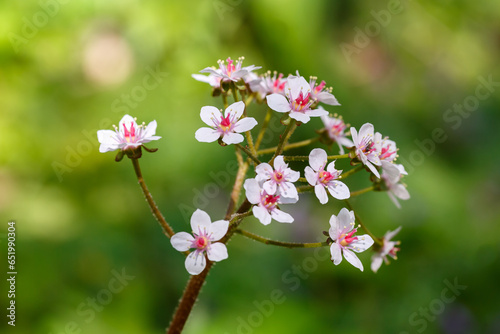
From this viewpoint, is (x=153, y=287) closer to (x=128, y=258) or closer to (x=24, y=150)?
(x=128, y=258)

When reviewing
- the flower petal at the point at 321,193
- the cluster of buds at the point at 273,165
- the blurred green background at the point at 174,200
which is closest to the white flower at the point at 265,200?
the cluster of buds at the point at 273,165

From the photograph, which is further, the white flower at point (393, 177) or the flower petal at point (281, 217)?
the white flower at point (393, 177)

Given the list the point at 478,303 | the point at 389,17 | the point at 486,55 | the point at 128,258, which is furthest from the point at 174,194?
the point at 486,55

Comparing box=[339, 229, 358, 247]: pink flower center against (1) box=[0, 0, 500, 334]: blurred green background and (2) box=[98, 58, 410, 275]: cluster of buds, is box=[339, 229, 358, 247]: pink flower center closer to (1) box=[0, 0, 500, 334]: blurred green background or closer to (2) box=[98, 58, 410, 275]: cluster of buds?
(2) box=[98, 58, 410, 275]: cluster of buds

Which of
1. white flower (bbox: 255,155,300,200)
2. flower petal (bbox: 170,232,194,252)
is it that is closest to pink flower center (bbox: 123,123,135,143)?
flower petal (bbox: 170,232,194,252)

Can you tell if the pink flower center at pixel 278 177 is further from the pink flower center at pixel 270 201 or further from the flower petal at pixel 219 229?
the flower petal at pixel 219 229

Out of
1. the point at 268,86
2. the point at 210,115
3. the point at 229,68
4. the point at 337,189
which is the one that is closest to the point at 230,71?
the point at 229,68

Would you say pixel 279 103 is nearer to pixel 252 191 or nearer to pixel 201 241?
pixel 252 191
